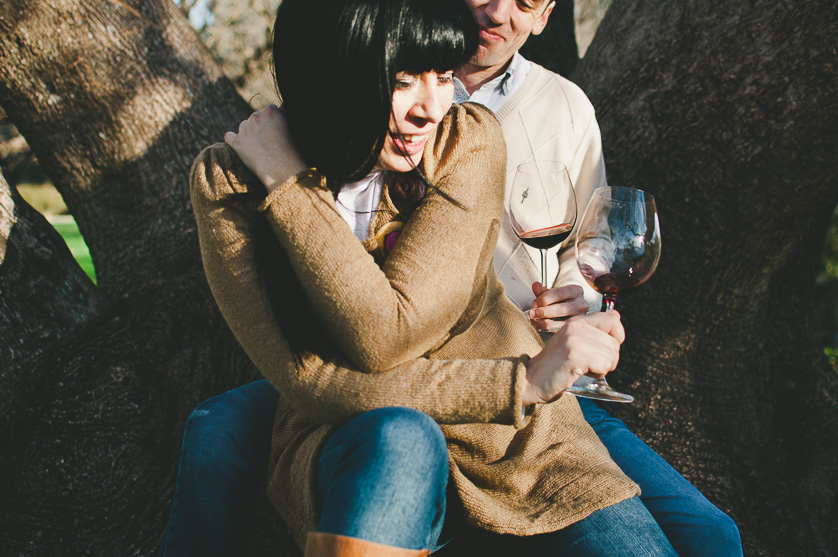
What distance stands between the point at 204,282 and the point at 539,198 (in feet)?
4.89

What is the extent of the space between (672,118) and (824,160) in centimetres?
60

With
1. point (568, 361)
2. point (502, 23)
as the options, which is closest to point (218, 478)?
point (568, 361)

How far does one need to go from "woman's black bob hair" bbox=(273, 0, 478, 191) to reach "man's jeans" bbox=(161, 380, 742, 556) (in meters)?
0.82

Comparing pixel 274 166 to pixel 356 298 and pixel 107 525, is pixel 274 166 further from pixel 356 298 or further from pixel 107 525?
pixel 107 525

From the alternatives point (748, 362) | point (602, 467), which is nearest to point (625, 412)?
point (748, 362)

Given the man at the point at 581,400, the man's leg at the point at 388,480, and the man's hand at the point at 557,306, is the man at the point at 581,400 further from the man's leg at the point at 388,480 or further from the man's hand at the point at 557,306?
the man's leg at the point at 388,480

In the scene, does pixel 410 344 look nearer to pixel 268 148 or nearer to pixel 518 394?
pixel 518 394

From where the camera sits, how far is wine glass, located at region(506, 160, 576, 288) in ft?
6.59

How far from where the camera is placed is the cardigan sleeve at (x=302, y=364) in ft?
5.10

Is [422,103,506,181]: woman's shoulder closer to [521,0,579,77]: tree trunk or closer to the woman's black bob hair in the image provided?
the woman's black bob hair

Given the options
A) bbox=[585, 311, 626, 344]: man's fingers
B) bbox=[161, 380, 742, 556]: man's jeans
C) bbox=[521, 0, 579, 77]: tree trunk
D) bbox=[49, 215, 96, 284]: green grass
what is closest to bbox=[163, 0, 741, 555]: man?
bbox=[161, 380, 742, 556]: man's jeans

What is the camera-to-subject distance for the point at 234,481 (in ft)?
6.11

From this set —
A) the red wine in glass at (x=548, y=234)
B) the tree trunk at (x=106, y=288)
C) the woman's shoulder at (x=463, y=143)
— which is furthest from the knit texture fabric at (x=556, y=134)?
the tree trunk at (x=106, y=288)

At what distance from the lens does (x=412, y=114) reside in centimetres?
176
